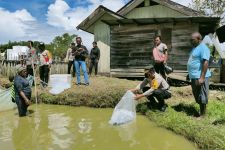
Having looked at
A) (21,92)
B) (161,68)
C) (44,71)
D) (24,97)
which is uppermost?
(161,68)

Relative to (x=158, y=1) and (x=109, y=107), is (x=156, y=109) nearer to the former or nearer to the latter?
(x=109, y=107)

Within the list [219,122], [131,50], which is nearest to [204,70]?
[219,122]

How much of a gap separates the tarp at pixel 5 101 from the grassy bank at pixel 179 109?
120cm

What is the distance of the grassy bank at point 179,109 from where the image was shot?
5.94 meters

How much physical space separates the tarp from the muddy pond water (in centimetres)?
50

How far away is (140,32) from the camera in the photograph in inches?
630

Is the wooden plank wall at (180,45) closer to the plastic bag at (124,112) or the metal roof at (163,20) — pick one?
the metal roof at (163,20)

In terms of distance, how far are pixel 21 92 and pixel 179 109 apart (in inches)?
155

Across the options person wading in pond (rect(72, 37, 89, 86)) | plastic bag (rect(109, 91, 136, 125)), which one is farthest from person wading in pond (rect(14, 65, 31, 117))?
person wading in pond (rect(72, 37, 89, 86))

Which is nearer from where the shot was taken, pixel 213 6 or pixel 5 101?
pixel 5 101

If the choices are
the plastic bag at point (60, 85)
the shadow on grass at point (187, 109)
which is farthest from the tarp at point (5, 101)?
the shadow on grass at point (187, 109)

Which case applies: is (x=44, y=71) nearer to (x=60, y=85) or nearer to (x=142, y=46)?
(x=60, y=85)

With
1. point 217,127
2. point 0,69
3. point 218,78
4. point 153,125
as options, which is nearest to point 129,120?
point 153,125

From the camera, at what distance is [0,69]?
19.9 meters
